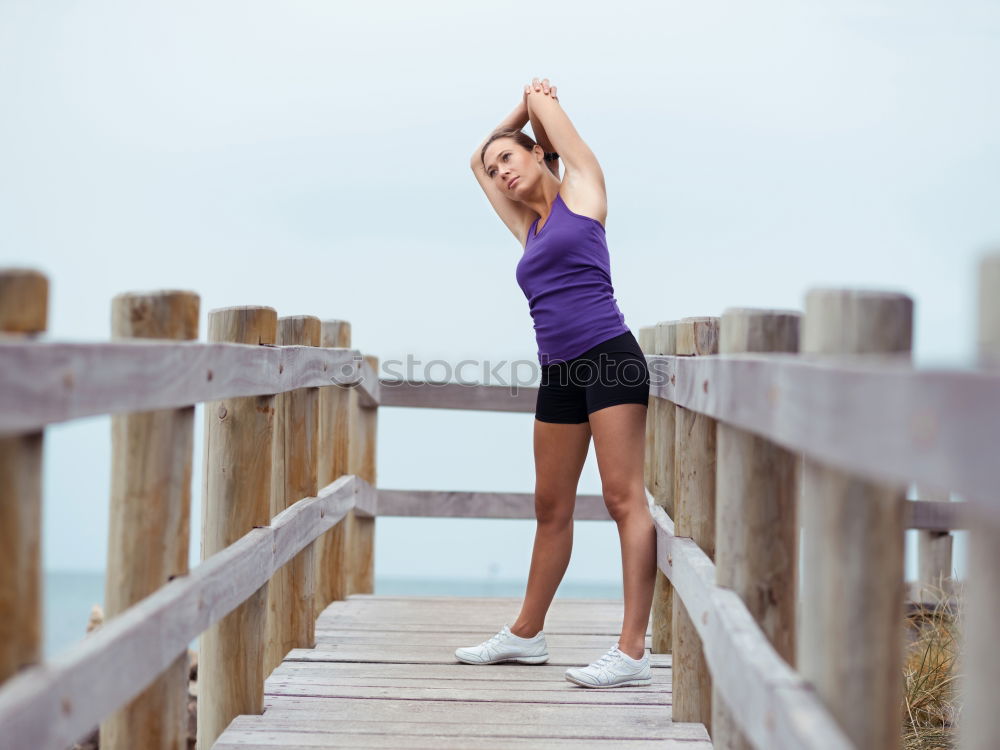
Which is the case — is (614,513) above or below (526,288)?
below

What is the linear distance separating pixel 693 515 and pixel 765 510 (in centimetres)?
98

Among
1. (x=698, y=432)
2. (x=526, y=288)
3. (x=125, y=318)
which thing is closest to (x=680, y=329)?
(x=698, y=432)

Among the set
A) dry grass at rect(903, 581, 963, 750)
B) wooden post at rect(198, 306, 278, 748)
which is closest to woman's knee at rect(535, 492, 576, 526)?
wooden post at rect(198, 306, 278, 748)

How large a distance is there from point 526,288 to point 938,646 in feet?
7.87

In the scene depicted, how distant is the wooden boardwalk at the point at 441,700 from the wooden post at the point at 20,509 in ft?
4.49

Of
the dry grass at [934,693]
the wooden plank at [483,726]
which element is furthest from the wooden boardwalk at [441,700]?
the dry grass at [934,693]

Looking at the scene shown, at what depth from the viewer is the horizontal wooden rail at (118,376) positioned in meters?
1.70

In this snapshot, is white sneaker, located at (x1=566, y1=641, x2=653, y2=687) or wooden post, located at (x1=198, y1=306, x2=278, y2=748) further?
white sneaker, located at (x1=566, y1=641, x2=653, y2=687)

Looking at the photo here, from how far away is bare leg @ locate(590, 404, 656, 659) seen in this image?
3582 millimetres

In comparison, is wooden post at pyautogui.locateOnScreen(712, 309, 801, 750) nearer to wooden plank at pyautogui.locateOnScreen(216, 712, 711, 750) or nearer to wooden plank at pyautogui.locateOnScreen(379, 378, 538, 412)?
wooden plank at pyautogui.locateOnScreen(216, 712, 711, 750)

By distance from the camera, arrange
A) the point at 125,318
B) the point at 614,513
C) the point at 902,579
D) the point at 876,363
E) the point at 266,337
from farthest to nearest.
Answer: the point at 614,513
the point at 266,337
the point at 125,318
the point at 902,579
the point at 876,363

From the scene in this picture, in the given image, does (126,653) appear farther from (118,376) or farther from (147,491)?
(118,376)

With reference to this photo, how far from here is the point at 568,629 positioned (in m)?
→ 4.88

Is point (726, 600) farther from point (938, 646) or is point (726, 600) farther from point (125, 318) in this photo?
point (938, 646)
